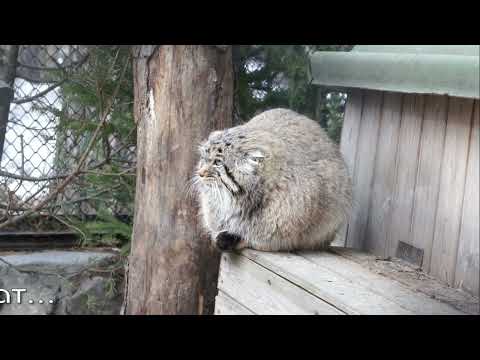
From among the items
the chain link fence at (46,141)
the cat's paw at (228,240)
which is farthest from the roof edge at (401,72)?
the chain link fence at (46,141)

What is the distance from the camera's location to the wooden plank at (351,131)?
4062 millimetres

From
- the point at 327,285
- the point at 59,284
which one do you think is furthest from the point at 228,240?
the point at 59,284

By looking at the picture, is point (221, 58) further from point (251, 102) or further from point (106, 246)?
point (106, 246)

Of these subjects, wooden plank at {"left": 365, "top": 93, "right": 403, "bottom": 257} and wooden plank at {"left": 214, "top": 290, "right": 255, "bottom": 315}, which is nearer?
wooden plank at {"left": 214, "top": 290, "right": 255, "bottom": 315}

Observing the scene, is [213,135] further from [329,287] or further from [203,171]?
[329,287]

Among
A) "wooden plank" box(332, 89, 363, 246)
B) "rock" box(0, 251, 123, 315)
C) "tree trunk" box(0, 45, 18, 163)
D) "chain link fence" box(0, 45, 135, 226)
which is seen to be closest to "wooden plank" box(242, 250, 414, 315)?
"wooden plank" box(332, 89, 363, 246)

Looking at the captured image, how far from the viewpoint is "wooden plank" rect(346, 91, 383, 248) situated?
391 centimetres

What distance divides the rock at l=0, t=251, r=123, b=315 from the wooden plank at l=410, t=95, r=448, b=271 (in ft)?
7.85

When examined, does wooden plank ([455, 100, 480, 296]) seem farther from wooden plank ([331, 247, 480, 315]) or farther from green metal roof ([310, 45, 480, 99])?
green metal roof ([310, 45, 480, 99])

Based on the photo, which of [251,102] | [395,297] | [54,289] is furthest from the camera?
[54,289]

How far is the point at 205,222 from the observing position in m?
3.87

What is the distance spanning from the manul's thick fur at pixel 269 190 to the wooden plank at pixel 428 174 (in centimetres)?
47

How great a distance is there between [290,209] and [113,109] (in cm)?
179

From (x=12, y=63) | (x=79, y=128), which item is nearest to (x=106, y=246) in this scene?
(x=79, y=128)
